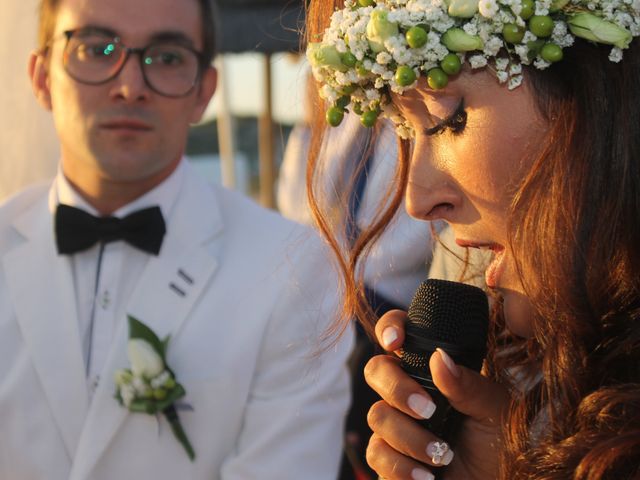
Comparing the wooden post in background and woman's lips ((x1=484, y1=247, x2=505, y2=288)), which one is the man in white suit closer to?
woman's lips ((x1=484, y1=247, x2=505, y2=288))

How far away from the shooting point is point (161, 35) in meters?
2.69

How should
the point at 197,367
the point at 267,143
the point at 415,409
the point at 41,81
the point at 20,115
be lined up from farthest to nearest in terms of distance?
the point at 267,143 < the point at 20,115 < the point at 41,81 < the point at 197,367 < the point at 415,409

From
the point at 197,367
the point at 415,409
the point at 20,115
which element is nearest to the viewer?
the point at 415,409

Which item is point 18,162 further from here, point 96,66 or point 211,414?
point 211,414

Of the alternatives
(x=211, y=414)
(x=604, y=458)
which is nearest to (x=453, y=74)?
(x=604, y=458)

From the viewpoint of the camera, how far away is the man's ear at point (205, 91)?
2.88m

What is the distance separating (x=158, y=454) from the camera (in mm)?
2480

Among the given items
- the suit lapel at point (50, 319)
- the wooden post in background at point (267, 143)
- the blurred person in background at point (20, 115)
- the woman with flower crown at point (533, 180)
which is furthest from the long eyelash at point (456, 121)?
the wooden post in background at point (267, 143)

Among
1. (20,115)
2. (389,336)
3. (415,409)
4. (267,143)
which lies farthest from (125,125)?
(267,143)

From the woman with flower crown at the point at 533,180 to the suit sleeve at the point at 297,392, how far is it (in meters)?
1.00

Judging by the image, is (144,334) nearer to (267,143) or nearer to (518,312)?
(518,312)

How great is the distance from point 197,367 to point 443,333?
1200 millimetres

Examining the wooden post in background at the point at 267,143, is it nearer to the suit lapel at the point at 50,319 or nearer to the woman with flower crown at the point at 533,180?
the suit lapel at the point at 50,319

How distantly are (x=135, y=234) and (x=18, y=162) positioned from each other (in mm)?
1131
